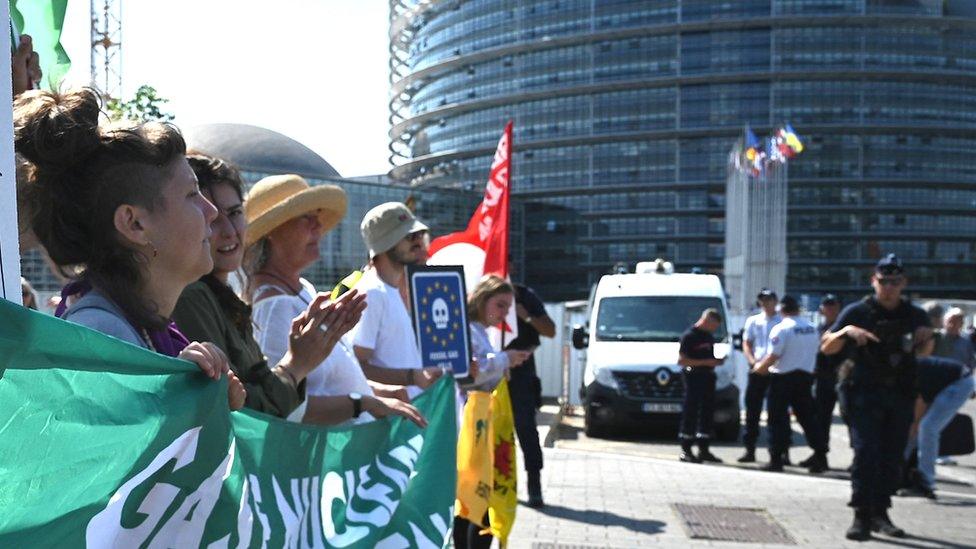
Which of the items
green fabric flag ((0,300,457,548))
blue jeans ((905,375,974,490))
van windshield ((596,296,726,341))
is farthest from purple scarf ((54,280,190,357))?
van windshield ((596,296,726,341))

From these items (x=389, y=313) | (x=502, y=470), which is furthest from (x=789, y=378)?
(x=389, y=313)

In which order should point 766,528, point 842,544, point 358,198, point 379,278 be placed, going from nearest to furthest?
point 379,278 → point 842,544 → point 766,528 → point 358,198

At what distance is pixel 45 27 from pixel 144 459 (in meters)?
1.32

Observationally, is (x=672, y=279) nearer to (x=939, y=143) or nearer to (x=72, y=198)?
(x=72, y=198)

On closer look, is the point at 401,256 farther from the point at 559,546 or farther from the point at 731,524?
the point at 731,524

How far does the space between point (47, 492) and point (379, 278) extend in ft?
9.92

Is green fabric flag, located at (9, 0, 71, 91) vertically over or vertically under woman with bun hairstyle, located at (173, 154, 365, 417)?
over

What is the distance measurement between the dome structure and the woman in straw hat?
5791 cm

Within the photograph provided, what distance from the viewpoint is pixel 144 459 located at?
1.78 meters

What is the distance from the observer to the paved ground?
662 centimetres

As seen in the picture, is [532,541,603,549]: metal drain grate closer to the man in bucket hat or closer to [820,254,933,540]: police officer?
[820,254,933,540]: police officer

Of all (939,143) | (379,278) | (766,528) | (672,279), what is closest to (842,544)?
(766,528)

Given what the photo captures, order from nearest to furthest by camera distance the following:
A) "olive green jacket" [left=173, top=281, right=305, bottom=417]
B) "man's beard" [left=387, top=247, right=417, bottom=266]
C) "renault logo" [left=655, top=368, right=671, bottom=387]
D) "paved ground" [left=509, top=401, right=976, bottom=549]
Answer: "olive green jacket" [left=173, top=281, right=305, bottom=417] → "man's beard" [left=387, top=247, right=417, bottom=266] → "paved ground" [left=509, top=401, right=976, bottom=549] → "renault logo" [left=655, top=368, right=671, bottom=387]

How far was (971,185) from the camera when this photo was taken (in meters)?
72.4
